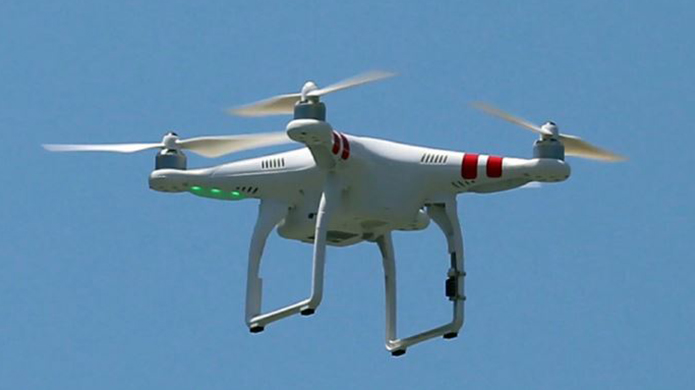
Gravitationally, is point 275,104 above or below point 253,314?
above

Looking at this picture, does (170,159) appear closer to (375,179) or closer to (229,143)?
(229,143)

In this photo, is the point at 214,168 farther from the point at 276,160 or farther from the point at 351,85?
the point at 351,85

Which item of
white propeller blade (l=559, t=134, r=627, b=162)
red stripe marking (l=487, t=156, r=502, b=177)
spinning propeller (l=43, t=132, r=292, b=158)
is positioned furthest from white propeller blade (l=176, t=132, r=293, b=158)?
white propeller blade (l=559, t=134, r=627, b=162)

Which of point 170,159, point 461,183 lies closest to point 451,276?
point 461,183

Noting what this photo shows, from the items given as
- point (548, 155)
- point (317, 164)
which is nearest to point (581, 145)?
point (548, 155)

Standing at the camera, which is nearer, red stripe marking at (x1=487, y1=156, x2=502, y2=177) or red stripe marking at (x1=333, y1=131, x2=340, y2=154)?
red stripe marking at (x1=333, y1=131, x2=340, y2=154)

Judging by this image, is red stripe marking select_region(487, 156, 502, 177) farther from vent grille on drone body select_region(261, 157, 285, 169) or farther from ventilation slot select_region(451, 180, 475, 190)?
vent grille on drone body select_region(261, 157, 285, 169)

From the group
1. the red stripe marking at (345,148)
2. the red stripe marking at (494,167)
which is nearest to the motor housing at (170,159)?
the red stripe marking at (345,148)
